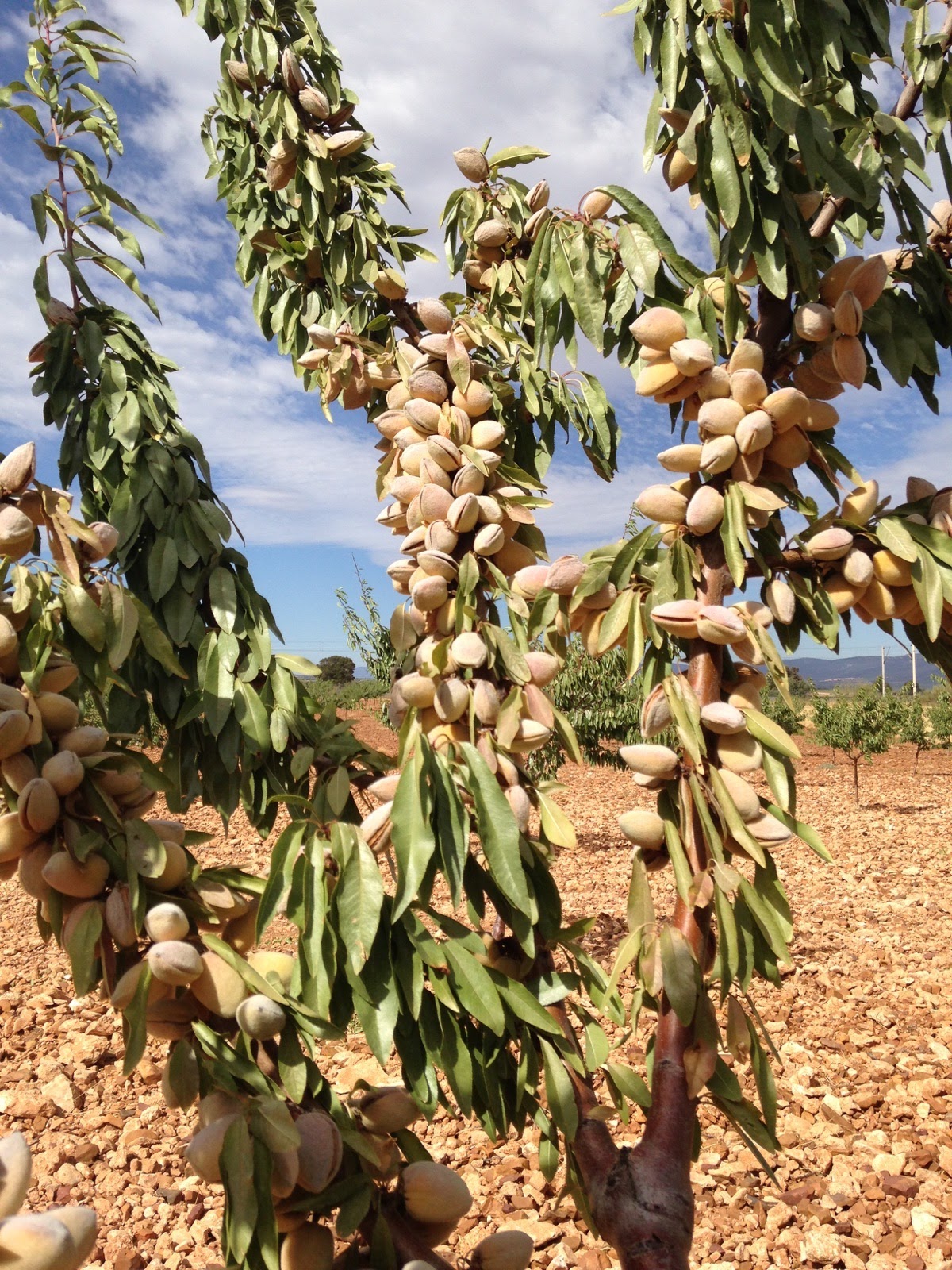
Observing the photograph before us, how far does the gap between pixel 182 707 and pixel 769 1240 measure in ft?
7.10

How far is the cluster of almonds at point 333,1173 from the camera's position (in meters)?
0.70

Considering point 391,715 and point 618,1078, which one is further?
point 391,715

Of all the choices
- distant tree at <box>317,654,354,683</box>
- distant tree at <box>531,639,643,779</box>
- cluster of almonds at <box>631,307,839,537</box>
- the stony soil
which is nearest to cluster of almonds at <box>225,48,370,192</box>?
cluster of almonds at <box>631,307,839,537</box>

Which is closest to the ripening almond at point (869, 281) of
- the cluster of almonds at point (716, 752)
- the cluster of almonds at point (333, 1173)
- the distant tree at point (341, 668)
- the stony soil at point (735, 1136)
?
the cluster of almonds at point (716, 752)

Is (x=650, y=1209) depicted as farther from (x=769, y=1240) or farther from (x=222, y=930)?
(x=769, y=1240)

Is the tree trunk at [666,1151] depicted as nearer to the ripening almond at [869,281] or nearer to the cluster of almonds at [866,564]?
the cluster of almonds at [866,564]

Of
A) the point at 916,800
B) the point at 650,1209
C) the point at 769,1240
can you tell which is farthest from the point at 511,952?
the point at 916,800

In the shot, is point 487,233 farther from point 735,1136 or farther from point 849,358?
point 735,1136

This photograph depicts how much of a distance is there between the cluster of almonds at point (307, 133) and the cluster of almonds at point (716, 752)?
1.04 metres

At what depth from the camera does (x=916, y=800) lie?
36.8 ft

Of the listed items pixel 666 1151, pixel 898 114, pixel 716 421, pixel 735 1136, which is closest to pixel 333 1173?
pixel 666 1151

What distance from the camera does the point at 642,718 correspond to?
0.88 metres

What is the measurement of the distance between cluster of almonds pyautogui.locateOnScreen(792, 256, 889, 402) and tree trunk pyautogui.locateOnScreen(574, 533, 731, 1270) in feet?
0.59

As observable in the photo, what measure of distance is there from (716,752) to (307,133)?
3.94 feet
